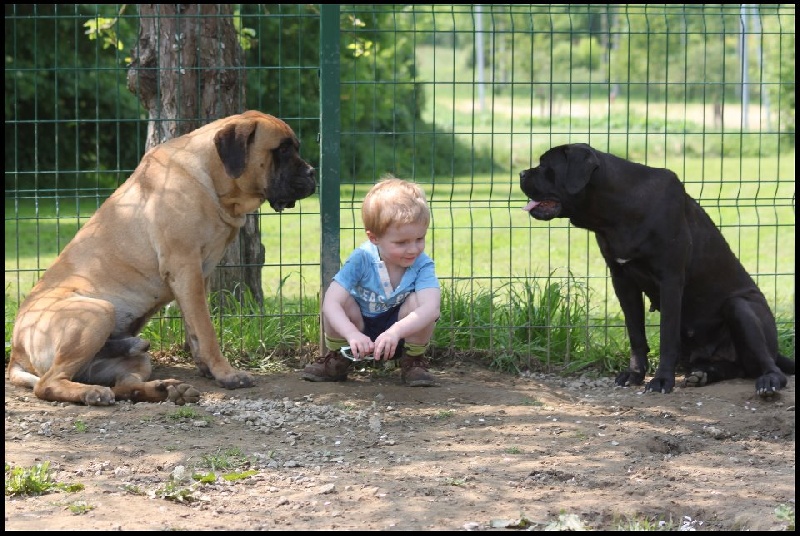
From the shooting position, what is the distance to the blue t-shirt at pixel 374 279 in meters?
5.95

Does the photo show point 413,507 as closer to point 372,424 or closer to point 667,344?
point 372,424

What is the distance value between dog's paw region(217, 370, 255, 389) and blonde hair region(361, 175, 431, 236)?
1.22 metres

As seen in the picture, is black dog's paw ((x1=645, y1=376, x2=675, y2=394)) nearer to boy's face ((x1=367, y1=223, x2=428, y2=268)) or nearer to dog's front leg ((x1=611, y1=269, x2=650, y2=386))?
dog's front leg ((x1=611, y1=269, x2=650, y2=386))

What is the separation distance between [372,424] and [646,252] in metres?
1.99

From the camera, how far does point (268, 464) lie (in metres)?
4.66

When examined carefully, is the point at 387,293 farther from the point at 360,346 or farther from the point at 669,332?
the point at 669,332

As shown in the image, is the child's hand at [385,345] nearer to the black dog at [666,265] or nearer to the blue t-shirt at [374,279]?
the blue t-shirt at [374,279]

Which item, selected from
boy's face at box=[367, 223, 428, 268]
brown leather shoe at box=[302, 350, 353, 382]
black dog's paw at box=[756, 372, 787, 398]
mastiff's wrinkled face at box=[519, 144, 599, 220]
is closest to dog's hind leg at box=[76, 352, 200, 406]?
brown leather shoe at box=[302, 350, 353, 382]

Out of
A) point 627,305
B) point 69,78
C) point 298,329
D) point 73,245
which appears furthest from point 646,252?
point 69,78

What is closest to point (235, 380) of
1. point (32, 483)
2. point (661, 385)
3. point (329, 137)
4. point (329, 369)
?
point (329, 369)

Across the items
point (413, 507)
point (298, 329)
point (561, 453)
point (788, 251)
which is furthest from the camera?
point (788, 251)

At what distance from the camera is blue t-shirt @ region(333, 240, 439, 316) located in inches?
234

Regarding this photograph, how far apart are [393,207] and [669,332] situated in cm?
186

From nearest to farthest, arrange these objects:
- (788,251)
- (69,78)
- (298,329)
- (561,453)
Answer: (561,453)
(298,329)
(788,251)
(69,78)
